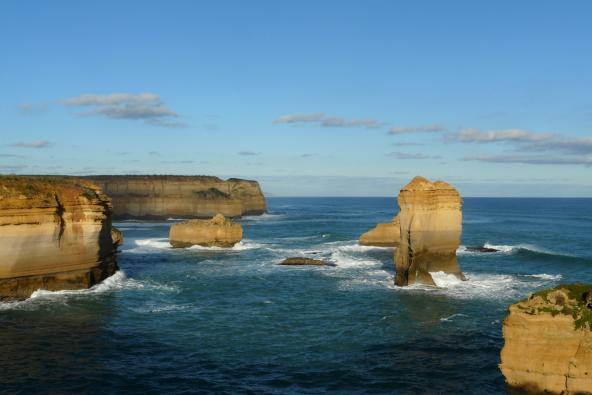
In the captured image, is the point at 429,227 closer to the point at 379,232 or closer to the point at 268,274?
the point at 268,274

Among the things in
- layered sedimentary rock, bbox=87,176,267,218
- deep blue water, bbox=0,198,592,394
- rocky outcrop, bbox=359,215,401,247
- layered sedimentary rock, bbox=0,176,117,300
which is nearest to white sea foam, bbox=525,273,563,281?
deep blue water, bbox=0,198,592,394

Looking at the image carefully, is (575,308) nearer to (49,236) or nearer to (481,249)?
(49,236)

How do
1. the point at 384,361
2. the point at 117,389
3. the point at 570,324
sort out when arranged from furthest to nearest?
the point at 384,361 → the point at 117,389 → the point at 570,324

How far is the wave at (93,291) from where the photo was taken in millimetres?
32719

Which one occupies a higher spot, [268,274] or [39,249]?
[39,249]

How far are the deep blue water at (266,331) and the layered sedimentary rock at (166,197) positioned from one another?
72843 millimetres

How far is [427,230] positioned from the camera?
39.9 meters

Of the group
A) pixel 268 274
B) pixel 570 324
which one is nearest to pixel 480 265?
pixel 268 274

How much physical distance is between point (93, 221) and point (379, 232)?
3610 cm

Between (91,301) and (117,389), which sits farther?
(91,301)

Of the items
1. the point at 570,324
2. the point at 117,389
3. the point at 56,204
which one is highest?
the point at 56,204

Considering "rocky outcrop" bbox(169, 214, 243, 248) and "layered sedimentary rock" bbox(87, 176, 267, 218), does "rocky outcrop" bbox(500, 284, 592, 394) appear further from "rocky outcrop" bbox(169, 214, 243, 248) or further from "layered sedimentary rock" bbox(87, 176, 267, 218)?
"layered sedimentary rock" bbox(87, 176, 267, 218)

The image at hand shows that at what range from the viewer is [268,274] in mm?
45375

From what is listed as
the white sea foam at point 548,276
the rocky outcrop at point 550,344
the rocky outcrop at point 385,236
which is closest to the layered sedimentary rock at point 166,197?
the rocky outcrop at point 385,236
